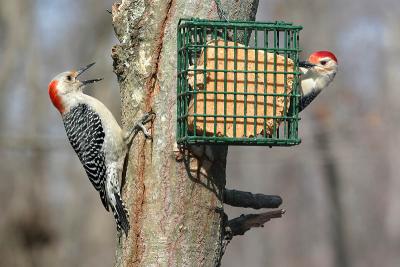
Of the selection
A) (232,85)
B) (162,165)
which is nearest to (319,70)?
(232,85)

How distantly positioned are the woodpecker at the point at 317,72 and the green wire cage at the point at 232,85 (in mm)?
2424

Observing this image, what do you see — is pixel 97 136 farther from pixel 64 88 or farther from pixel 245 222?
pixel 245 222

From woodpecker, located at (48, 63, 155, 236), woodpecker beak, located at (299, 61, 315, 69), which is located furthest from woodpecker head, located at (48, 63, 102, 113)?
woodpecker beak, located at (299, 61, 315, 69)

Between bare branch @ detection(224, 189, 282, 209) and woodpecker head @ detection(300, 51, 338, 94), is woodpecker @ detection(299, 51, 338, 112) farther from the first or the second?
bare branch @ detection(224, 189, 282, 209)

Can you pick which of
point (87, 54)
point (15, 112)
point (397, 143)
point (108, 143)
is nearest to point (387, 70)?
point (397, 143)

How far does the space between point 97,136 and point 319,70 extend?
260 cm

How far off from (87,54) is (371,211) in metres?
23.9

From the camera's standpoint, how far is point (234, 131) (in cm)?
694

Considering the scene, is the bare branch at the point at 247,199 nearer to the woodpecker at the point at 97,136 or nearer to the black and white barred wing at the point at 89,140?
the woodpecker at the point at 97,136

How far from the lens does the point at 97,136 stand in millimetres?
8695

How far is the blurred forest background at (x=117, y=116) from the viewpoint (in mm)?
19703

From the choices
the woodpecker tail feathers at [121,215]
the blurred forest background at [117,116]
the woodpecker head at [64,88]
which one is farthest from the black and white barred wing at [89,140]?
the blurred forest background at [117,116]

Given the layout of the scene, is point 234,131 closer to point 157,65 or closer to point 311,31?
point 157,65

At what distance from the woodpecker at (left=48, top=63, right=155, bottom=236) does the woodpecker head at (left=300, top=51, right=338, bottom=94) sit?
2287 mm
